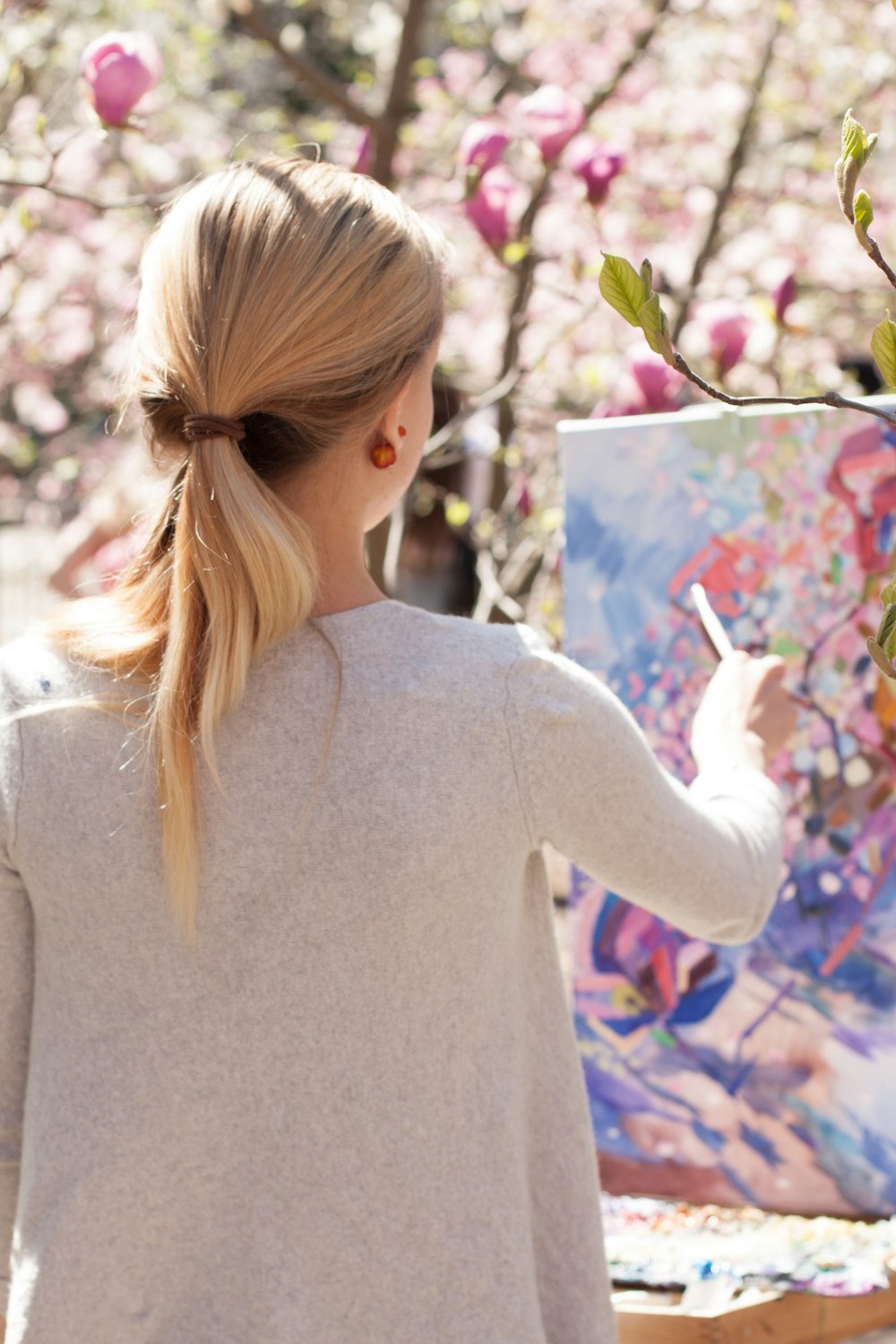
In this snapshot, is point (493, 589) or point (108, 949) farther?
point (493, 589)

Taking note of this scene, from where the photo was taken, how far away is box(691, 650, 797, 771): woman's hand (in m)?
1.21

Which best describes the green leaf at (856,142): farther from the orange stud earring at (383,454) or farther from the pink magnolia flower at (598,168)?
the pink magnolia flower at (598,168)

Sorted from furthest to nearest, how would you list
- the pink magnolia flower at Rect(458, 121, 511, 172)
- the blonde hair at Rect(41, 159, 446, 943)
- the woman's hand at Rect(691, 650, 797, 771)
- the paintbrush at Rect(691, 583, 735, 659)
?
the pink magnolia flower at Rect(458, 121, 511, 172) < the paintbrush at Rect(691, 583, 735, 659) < the woman's hand at Rect(691, 650, 797, 771) < the blonde hair at Rect(41, 159, 446, 943)

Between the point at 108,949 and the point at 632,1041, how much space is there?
37.6 inches

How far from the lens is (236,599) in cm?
96

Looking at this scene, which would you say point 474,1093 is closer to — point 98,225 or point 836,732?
point 836,732

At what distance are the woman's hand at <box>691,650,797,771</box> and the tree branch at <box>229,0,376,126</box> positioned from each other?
1499mm

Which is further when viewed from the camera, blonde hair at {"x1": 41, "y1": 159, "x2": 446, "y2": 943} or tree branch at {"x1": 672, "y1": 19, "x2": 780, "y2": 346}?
tree branch at {"x1": 672, "y1": 19, "x2": 780, "y2": 346}

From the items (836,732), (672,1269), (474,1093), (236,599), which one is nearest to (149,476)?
(236,599)

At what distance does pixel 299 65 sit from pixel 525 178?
1.89m

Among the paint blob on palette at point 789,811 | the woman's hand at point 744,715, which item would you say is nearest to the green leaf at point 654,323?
the woman's hand at point 744,715

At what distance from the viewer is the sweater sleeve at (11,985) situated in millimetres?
→ 985

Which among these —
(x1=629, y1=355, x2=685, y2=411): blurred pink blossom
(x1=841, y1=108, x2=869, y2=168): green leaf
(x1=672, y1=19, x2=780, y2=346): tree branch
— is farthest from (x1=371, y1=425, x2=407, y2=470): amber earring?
(x1=672, y1=19, x2=780, y2=346): tree branch

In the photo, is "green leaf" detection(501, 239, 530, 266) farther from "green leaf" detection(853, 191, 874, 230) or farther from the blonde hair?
"green leaf" detection(853, 191, 874, 230)
